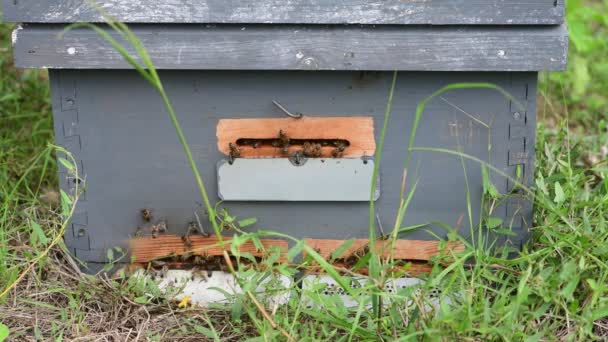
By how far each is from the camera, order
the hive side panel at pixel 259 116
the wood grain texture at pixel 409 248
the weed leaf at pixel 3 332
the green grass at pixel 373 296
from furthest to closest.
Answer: the wood grain texture at pixel 409 248
the hive side panel at pixel 259 116
the weed leaf at pixel 3 332
the green grass at pixel 373 296

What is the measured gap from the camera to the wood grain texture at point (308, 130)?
212 cm

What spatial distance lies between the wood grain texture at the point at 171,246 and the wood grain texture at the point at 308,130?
0.25m

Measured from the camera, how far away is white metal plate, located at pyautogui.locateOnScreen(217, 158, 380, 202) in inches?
84.1

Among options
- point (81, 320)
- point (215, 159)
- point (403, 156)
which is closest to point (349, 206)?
point (403, 156)

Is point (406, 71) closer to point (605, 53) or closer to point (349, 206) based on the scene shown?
point (349, 206)

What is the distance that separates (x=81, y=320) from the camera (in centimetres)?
208

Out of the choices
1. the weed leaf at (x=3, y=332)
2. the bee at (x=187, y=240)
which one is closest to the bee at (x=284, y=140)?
the bee at (x=187, y=240)

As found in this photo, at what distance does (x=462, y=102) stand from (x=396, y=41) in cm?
24

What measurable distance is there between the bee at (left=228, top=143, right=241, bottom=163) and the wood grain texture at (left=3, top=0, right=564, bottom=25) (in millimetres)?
319

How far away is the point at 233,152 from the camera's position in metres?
2.12

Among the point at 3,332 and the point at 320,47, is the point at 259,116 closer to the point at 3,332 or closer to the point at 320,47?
the point at 320,47

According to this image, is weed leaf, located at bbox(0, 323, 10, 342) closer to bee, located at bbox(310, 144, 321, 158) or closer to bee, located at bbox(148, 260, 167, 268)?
bee, located at bbox(148, 260, 167, 268)

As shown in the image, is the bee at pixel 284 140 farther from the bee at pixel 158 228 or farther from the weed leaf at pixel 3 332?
the weed leaf at pixel 3 332

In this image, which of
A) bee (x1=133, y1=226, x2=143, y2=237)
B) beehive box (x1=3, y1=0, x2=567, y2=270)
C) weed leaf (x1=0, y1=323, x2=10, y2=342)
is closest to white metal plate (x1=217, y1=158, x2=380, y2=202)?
beehive box (x1=3, y1=0, x2=567, y2=270)
